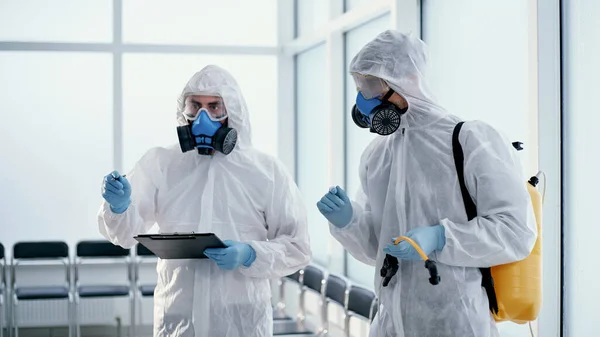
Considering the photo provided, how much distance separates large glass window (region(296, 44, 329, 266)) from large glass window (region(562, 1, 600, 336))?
8.76 feet

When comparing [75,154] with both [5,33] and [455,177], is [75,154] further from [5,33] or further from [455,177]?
[455,177]

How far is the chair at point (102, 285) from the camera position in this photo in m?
5.32

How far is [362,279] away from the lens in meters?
4.69

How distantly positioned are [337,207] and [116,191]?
668mm

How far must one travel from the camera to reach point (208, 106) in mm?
2564

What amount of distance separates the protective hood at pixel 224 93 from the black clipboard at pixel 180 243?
44 centimetres

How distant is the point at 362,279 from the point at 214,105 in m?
2.38

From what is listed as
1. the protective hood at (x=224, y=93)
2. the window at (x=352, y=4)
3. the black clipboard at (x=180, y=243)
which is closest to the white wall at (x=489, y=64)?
the window at (x=352, y=4)

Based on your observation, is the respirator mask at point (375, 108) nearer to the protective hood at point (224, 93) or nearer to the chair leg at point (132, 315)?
the protective hood at point (224, 93)

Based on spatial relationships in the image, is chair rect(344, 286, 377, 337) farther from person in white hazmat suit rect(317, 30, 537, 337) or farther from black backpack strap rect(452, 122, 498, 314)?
black backpack strap rect(452, 122, 498, 314)

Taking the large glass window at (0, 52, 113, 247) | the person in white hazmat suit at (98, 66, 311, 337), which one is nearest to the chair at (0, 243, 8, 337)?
the large glass window at (0, 52, 113, 247)

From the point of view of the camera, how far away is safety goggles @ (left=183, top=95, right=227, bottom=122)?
2533mm

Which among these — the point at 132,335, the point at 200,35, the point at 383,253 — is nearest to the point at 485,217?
the point at 383,253

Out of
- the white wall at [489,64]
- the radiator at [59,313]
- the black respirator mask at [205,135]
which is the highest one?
the white wall at [489,64]
